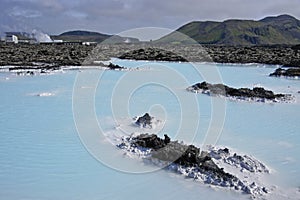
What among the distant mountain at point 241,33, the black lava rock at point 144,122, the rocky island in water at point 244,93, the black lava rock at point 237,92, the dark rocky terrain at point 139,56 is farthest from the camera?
the distant mountain at point 241,33

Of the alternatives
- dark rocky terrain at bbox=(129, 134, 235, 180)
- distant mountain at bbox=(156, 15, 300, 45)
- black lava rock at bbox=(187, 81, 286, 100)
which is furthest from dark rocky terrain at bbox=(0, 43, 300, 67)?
distant mountain at bbox=(156, 15, 300, 45)

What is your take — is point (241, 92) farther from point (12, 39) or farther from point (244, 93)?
point (12, 39)

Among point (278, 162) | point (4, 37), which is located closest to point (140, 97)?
point (278, 162)

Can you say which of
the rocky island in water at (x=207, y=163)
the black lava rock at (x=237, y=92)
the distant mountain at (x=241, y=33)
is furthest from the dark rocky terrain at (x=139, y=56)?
the distant mountain at (x=241, y=33)

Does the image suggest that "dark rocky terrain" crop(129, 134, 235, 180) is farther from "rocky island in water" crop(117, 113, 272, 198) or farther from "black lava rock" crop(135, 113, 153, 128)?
"black lava rock" crop(135, 113, 153, 128)

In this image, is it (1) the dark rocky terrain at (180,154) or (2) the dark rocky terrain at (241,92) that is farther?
(2) the dark rocky terrain at (241,92)

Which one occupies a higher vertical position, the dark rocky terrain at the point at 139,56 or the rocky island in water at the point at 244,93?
the dark rocky terrain at the point at 139,56

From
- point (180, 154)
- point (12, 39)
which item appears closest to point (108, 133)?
point (180, 154)

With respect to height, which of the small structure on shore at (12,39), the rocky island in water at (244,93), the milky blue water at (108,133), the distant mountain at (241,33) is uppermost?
the distant mountain at (241,33)

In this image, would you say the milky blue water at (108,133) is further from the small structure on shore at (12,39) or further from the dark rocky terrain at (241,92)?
the small structure on shore at (12,39)
